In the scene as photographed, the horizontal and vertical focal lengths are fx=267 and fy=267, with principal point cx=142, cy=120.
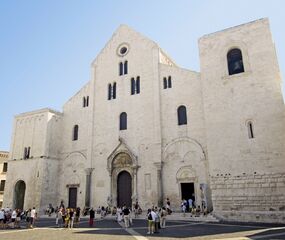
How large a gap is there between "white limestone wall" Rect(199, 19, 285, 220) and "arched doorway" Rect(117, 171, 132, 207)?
819cm

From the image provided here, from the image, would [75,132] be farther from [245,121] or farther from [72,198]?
[245,121]

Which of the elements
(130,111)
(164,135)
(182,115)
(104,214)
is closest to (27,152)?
(104,214)

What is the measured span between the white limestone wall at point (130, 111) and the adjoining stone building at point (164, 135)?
0.10 metres

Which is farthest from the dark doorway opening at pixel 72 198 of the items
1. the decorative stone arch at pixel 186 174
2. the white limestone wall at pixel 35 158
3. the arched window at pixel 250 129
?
the arched window at pixel 250 129

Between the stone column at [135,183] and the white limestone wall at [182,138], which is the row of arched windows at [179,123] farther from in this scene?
the stone column at [135,183]

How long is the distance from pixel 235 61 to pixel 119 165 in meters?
13.1

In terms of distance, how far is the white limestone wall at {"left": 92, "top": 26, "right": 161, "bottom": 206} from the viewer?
23.0 m

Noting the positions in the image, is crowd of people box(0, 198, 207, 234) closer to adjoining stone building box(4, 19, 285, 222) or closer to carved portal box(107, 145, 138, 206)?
adjoining stone building box(4, 19, 285, 222)

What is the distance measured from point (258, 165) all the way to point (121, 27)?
64.8 feet

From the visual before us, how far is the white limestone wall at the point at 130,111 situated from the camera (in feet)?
75.5

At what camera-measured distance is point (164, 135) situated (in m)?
22.9

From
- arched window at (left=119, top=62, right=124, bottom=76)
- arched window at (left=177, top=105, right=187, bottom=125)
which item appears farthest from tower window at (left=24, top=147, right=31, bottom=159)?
arched window at (left=177, top=105, right=187, bottom=125)

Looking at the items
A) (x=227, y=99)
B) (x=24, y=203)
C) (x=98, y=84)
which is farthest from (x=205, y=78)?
(x=24, y=203)

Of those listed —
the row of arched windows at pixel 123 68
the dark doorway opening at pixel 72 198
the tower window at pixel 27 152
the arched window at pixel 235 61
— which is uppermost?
the row of arched windows at pixel 123 68
